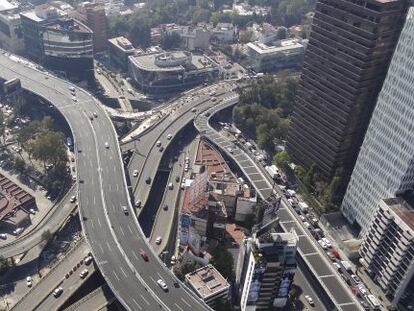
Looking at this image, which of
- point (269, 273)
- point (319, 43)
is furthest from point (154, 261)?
point (319, 43)

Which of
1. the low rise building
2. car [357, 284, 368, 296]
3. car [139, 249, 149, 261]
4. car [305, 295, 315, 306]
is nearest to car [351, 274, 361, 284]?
car [357, 284, 368, 296]

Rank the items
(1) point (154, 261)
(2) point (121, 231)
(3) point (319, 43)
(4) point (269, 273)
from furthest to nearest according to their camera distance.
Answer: (3) point (319, 43) → (2) point (121, 231) → (1) point (154, 261) → (4) point (269, 273)

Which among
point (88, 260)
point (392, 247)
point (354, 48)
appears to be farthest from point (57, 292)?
point (354, 48)

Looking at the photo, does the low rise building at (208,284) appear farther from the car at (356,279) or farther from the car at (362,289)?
the car at (356,279)

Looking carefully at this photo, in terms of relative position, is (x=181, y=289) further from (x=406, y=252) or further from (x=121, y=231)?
(x=406, y=252)

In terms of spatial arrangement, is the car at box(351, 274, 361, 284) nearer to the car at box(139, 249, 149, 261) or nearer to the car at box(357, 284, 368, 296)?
the car at box(357, 284, 368, 296)

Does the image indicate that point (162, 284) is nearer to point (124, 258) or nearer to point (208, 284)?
point (208, 284)

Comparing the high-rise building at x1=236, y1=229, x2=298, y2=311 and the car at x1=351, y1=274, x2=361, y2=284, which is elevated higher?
the high-rise building at x1=236, y1=229, x2=298, y2=311
